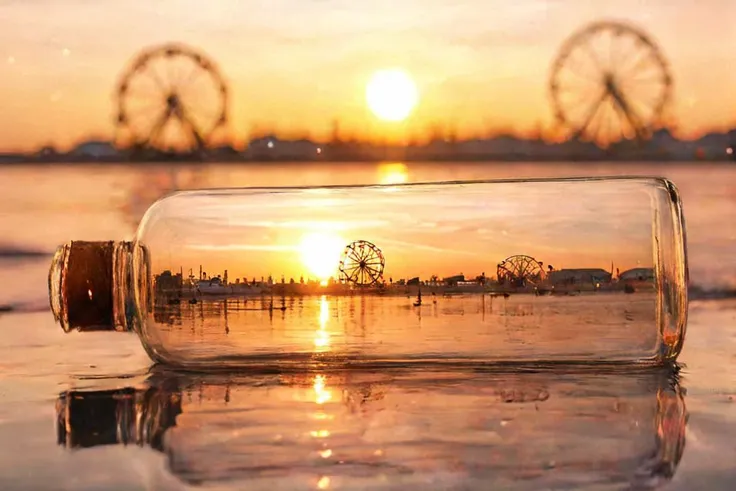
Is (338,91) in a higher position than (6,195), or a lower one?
higher

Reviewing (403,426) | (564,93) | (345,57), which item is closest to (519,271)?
(403,426)

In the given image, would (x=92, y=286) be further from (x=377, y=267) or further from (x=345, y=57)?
(x=345, y=57)

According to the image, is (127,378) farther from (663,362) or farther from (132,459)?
(663,362)

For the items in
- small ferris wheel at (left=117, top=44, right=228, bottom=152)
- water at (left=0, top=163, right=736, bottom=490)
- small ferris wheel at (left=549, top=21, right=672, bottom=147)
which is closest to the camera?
water at (left=0, top=163, right=736, bottom=490)

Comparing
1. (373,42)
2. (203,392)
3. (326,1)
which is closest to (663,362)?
(203,392)

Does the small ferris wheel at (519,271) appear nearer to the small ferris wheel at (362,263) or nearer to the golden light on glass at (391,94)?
the small ferris wheel at (362,263)

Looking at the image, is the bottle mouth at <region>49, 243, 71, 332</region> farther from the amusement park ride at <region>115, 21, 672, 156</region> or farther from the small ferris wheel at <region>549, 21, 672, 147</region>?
the small ferris wheel at <region>549, 21, 672, 147</region>

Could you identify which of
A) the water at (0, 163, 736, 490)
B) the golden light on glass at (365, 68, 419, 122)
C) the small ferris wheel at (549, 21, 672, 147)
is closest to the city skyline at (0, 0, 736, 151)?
the golden light on glass at (365, 68, 419, 122)
